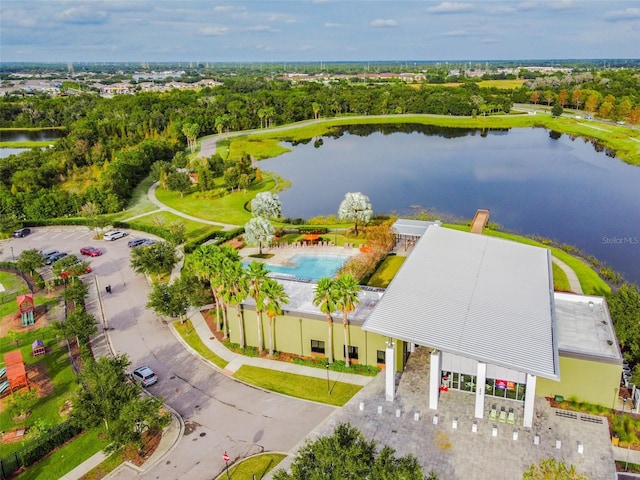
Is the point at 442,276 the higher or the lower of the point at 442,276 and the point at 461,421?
the higher

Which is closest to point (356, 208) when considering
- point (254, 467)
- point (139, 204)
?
point (139, 204)

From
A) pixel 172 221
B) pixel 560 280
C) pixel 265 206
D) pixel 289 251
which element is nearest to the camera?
pixel 560 280

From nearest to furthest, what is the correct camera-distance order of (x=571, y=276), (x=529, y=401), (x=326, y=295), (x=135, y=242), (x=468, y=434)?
(x=468, y=434) → (x=529, y=401) → (x=326, y=295) → (x=571, y=276) → (x=135, y=242)

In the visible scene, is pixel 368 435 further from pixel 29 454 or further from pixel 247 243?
pixel 247 243

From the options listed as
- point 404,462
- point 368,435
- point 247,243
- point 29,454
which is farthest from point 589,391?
point 247,243

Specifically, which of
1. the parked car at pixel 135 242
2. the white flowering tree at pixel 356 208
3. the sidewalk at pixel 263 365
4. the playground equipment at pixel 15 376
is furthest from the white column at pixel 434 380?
the parked car at pixel 135 242

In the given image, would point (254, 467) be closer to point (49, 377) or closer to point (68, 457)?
point (68, 457)
